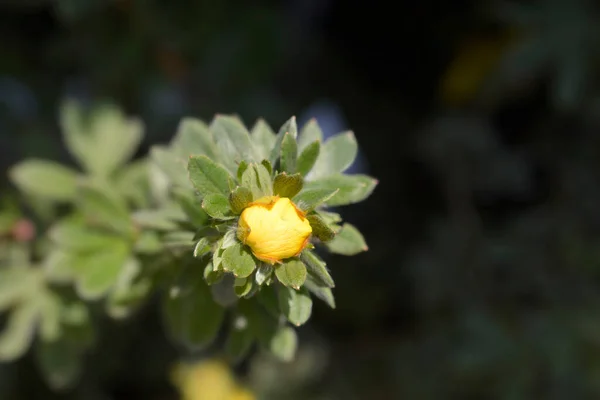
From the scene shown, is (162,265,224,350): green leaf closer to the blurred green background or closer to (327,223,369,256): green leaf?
(327,223,369,256): green leaf

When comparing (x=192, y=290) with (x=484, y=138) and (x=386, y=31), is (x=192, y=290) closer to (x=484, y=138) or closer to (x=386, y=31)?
(x=484, y=138)

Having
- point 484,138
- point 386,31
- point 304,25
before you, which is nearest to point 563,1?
point 484,138

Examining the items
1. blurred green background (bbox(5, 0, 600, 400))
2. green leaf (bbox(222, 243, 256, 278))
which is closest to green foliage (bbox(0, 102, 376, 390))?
green leaf (bbox(222, 243, 256, 278))

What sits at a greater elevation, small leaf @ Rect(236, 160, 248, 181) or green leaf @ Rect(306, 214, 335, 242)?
small leaf @ Rect(236, 160, 248, 181)

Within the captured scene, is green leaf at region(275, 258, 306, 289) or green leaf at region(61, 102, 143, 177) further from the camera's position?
green leaf at region(61, 102, 143, 177)

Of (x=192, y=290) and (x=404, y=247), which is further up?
(x=192, y=290)

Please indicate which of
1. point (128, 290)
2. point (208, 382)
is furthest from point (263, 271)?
point (208, 382)

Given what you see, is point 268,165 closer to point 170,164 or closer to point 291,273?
point 291,273
